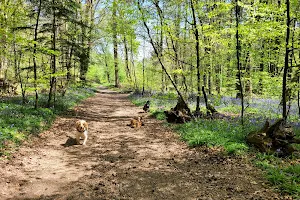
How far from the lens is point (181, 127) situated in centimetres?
1063

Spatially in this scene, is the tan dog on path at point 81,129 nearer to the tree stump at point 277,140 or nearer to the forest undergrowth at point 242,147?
the forest undergrowth at point 242,147

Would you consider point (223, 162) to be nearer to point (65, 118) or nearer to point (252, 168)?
point (252, 168)

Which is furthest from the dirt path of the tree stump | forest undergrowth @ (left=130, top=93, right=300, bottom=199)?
the tree stump

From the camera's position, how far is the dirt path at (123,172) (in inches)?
193

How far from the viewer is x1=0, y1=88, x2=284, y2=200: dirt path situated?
489cm

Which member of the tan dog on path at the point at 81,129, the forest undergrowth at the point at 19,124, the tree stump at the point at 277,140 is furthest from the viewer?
the tan dog on path at the point at 81,129

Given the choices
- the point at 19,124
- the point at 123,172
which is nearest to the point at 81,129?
the point at 19,124

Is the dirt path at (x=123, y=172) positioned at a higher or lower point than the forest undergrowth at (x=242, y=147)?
lower

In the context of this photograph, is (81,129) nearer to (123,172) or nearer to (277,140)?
(123,172)

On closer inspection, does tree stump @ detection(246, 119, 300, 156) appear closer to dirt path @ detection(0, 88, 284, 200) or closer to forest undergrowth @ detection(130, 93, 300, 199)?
forest undergrowth @ detection(130, 93, 300, 199)

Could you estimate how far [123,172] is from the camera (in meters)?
6.07

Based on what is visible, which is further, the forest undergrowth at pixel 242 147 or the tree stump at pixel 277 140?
the tree stump at pixel 277 140

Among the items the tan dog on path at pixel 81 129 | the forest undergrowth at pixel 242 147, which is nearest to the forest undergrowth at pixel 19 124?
the tan dog on path at pixel 81 129

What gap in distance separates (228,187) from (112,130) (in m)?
6.96
